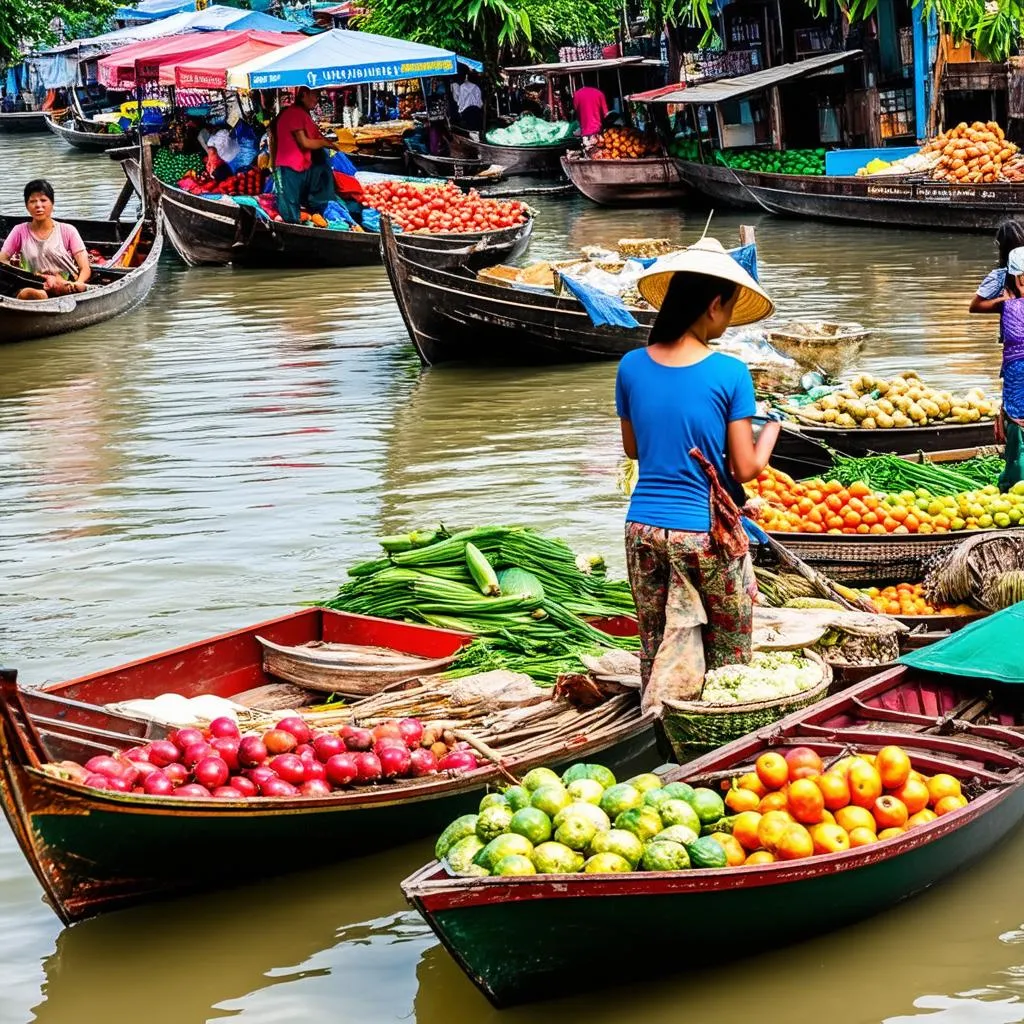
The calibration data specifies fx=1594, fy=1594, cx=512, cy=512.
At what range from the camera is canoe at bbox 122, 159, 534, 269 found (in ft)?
63.0

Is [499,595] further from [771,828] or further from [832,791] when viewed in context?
[771,828]

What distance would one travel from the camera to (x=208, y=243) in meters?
20.2

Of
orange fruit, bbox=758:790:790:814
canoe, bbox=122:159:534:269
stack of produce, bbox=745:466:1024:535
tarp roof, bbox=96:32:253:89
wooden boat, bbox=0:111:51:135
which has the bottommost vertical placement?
orange fruit, bbox=758:790:790:814

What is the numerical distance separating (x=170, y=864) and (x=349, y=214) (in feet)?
51.3

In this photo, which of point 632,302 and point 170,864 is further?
point 632,302

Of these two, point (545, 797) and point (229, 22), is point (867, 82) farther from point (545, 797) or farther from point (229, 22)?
point (545, 797)

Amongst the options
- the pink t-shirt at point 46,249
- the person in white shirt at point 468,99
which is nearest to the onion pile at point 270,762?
the pink t-shirt at point 46,249

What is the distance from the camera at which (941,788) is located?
4.55 m

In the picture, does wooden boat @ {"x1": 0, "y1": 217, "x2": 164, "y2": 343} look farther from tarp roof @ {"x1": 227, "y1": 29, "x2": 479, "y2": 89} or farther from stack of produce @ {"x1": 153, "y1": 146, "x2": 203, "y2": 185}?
stack of produce @ {"x1": 153, "y1": 146, "x2": 203, "y2": 185}

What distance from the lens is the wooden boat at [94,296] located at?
49.9 ft

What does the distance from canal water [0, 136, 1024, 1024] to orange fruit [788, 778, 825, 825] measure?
1.37ft

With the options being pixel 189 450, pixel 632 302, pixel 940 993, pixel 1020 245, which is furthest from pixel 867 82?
pixel 940 993

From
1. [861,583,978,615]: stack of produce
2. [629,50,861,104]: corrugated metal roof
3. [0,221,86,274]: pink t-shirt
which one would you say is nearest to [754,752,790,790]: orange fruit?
[861,583,978,615]: stack of produce

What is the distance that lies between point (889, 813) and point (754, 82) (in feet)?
65.8
